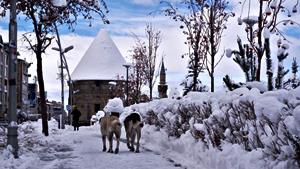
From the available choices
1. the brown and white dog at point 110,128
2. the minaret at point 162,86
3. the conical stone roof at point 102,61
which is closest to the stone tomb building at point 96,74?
the conical stone roof at point 102,61

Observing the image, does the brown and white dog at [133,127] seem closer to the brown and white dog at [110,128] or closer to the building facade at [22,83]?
the brown and white dog at [110,128]

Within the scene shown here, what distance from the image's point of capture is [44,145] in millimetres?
19609

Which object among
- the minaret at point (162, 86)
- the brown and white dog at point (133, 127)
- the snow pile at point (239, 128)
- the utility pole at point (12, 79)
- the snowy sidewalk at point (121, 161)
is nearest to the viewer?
the snow pile at point (239, 128)

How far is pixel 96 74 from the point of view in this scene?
9594cm

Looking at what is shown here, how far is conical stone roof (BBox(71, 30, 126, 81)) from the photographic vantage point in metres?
94.1

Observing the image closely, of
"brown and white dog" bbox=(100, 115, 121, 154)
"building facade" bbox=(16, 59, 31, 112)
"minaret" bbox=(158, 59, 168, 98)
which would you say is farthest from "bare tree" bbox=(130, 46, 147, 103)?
"building facade" bbox=(16, 59, 31, 112)

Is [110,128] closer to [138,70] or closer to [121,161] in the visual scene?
[121,161]

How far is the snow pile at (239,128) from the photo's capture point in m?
7.52

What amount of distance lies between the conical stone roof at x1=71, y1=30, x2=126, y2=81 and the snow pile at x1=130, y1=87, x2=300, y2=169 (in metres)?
77.7

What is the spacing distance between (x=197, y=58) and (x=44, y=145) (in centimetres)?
977

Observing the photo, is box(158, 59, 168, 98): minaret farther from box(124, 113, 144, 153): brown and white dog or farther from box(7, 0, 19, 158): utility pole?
box(7, 0, 19, 158): utility pole

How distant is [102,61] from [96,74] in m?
2.67

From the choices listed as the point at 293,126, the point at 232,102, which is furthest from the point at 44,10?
the point at 293,126

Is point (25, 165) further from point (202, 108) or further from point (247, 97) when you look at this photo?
point (247, 97)
